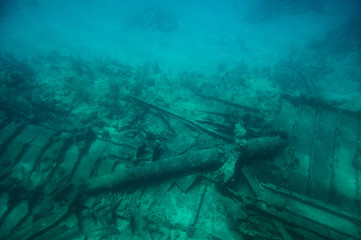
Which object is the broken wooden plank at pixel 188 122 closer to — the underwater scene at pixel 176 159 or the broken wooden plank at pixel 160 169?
the underwater scene at pixel 176 159

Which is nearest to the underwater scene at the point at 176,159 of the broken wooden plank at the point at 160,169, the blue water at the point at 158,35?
the broken wooden plank at the point at 160,169

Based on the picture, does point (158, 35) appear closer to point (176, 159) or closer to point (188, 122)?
point (188, 122)

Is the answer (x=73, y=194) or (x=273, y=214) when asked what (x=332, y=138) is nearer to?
(x=273, y=214)

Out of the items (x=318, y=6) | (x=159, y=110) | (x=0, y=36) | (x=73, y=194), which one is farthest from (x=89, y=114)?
(x=318, y=6)

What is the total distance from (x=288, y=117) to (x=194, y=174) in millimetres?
4528

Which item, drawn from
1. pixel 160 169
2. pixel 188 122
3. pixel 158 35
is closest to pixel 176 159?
pixel 160 169

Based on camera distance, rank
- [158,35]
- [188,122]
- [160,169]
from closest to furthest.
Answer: [160,169] → [188,122] → [158,35]

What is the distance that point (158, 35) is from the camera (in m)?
26.4

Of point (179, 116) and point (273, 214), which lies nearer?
point (273, 214)

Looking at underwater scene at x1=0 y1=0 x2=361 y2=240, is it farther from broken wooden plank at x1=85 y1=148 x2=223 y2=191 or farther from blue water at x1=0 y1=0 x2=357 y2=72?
blue water at x1=0 y1=0 x2=357 y2=72

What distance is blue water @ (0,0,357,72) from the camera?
19.6 metres

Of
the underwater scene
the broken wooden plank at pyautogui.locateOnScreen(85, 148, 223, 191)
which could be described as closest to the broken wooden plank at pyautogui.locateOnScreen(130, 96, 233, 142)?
the underwater scene

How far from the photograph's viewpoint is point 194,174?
5691 millimetres

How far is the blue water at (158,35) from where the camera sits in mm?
19625
